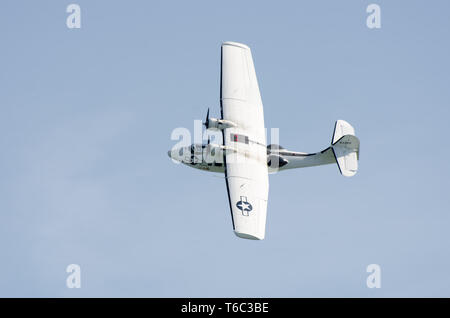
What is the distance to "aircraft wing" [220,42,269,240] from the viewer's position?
5434 cm

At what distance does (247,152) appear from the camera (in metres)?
59.5

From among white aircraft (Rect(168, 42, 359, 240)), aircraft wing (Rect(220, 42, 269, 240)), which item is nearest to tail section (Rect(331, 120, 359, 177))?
white aircraft (Rect(168, 42, 359, 240))

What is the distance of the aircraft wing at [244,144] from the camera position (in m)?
54.3

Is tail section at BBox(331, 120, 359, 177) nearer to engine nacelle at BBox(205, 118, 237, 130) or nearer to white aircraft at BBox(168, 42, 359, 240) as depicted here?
white aircraft at BBox(168, 42, 359, 240)

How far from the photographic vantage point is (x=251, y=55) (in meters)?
68.4

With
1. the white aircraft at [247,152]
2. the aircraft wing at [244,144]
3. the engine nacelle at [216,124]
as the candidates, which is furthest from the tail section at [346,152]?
the engine nacelle at [216,124]

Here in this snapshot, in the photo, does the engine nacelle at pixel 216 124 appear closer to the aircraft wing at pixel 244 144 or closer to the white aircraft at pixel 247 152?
the white aircraft at pixel 247 152

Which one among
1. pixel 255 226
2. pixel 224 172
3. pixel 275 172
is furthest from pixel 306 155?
pixel 255 226

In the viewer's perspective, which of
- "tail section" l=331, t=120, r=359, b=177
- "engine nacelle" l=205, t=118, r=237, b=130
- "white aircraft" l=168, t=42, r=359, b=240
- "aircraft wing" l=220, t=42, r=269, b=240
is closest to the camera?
"aircraft wing" l=220, t=42, r=269, b=240

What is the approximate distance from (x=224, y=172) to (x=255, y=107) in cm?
A: 732

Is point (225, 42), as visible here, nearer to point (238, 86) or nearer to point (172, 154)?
point (238, 86)

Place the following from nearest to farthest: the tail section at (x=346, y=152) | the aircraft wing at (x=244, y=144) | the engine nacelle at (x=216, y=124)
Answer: the aircraft wing at (x=244, y=144) < the tail section at (x=346, y=152) < the engine nacelle at (x=216, y=124)

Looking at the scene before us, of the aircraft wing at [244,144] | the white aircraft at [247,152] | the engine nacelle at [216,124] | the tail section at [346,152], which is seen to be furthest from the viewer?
the engine nacelle at [216,124]

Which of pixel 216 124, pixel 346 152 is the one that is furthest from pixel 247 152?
pixel 346 152
